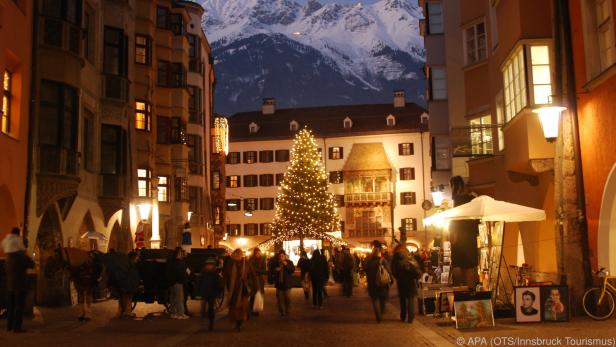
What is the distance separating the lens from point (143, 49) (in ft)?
138

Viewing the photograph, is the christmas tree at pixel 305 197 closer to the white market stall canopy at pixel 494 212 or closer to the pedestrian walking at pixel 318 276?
the pedestrian walking at pixel 318 276

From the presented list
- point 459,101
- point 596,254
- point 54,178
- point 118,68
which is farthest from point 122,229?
point 596,254

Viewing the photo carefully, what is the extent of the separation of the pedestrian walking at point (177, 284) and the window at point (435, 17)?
2564 cm

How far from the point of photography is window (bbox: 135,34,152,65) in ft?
137

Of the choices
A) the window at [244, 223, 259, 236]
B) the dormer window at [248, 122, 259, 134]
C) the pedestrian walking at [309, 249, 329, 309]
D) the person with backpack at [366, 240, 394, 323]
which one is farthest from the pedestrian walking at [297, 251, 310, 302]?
the dormer window at [248, 122, 259, 134]

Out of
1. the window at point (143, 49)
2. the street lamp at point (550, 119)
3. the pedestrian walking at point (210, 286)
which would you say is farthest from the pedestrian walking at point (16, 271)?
the window at point (143, 49)

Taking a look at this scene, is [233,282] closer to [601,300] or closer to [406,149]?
[601,300]

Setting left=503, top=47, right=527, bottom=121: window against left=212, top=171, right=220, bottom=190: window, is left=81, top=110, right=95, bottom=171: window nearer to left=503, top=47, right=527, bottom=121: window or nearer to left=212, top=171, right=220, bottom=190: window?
left=503, top=47, right=527, bottom=121: window

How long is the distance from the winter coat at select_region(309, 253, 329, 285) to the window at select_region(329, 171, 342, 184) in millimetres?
69855

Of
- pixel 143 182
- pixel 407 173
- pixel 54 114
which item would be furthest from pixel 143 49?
pixel 407 173

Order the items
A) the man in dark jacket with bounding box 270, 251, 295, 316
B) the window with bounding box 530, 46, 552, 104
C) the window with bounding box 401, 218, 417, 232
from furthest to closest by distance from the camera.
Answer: the window with bounding box 401, 218, 417, 232
the man in dark jacket with bounding box 270, 251, 295, 316
the window with bounding box 530, 46, 552, 104

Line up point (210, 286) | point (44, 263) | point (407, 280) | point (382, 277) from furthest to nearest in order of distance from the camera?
point (44, 263)
point (382, 277)
point (407, 280)
point (210, 286)

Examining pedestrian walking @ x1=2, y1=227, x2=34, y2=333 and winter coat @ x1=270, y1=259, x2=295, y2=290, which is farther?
winter coat @ x1=270, y1=259, x2=295, y2=290

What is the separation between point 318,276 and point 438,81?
19.8m
